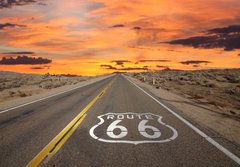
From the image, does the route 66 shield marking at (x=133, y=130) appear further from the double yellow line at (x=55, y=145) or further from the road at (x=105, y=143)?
the double yellow line at (x=55, y=145)

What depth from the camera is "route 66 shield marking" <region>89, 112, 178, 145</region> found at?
21.8 ft

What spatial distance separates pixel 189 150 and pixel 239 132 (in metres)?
2.92

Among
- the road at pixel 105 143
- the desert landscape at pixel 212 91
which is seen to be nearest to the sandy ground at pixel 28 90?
the road at pixel 105 143

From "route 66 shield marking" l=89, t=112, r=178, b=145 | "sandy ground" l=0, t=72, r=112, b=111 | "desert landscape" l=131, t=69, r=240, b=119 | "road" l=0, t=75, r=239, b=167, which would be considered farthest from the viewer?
"sandy ground" l=0, t=72, r=112, b=111

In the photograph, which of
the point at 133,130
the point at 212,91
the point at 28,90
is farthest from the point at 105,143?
the point at 28,90

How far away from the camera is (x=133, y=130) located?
25.1ft

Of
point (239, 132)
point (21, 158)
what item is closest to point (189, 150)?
point (239, 132)

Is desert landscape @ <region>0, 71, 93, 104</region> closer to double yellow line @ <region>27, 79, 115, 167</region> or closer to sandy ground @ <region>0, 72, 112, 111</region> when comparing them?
sandy ground @ <region>0, 72, 112, 111</region>

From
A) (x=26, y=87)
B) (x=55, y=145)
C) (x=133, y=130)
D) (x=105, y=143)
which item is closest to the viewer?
(x=55, y=145)

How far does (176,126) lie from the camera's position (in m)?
8.32

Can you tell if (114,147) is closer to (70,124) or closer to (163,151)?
(163,151)

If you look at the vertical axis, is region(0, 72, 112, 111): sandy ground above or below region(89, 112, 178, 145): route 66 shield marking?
below

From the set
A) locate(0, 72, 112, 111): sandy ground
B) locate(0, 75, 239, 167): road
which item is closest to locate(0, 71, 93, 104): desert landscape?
locate(0, 72, 112, 111): sandy ground

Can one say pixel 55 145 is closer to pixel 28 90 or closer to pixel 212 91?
pixel 212 91
